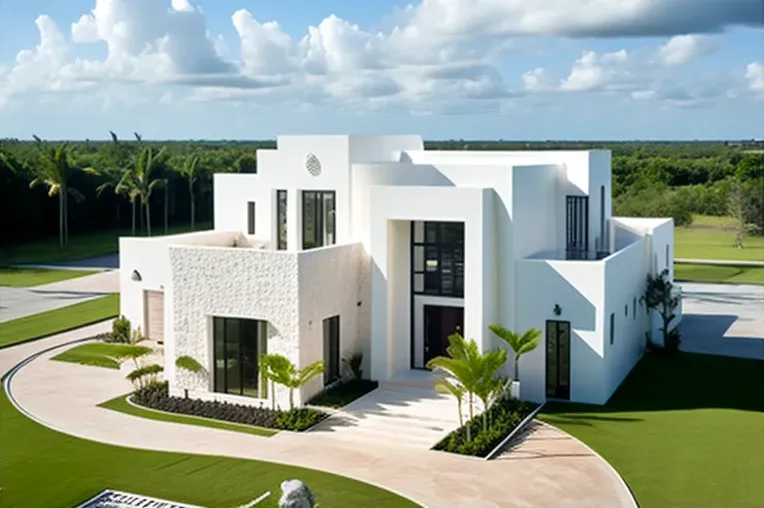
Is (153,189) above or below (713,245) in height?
above

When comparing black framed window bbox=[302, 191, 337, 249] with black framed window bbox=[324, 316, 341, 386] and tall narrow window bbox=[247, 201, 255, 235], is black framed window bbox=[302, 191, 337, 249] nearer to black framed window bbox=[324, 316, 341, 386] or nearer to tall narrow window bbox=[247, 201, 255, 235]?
black framed window bbox=[324, 316, 341, 386]

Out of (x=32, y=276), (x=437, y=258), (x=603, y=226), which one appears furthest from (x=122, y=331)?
(x=32, y=276)

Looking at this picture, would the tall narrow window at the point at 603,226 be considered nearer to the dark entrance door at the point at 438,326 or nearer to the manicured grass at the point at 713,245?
the dark entrance door at the point at 438,326

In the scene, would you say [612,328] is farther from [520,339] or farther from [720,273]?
[720,273]

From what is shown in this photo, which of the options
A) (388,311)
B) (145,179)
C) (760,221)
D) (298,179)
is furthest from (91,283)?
(760,221)

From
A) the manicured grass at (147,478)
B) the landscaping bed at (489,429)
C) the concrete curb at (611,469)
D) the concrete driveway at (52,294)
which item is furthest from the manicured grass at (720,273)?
the manicured grass at (147,478)

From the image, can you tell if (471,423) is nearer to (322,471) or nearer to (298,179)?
(322,471)
